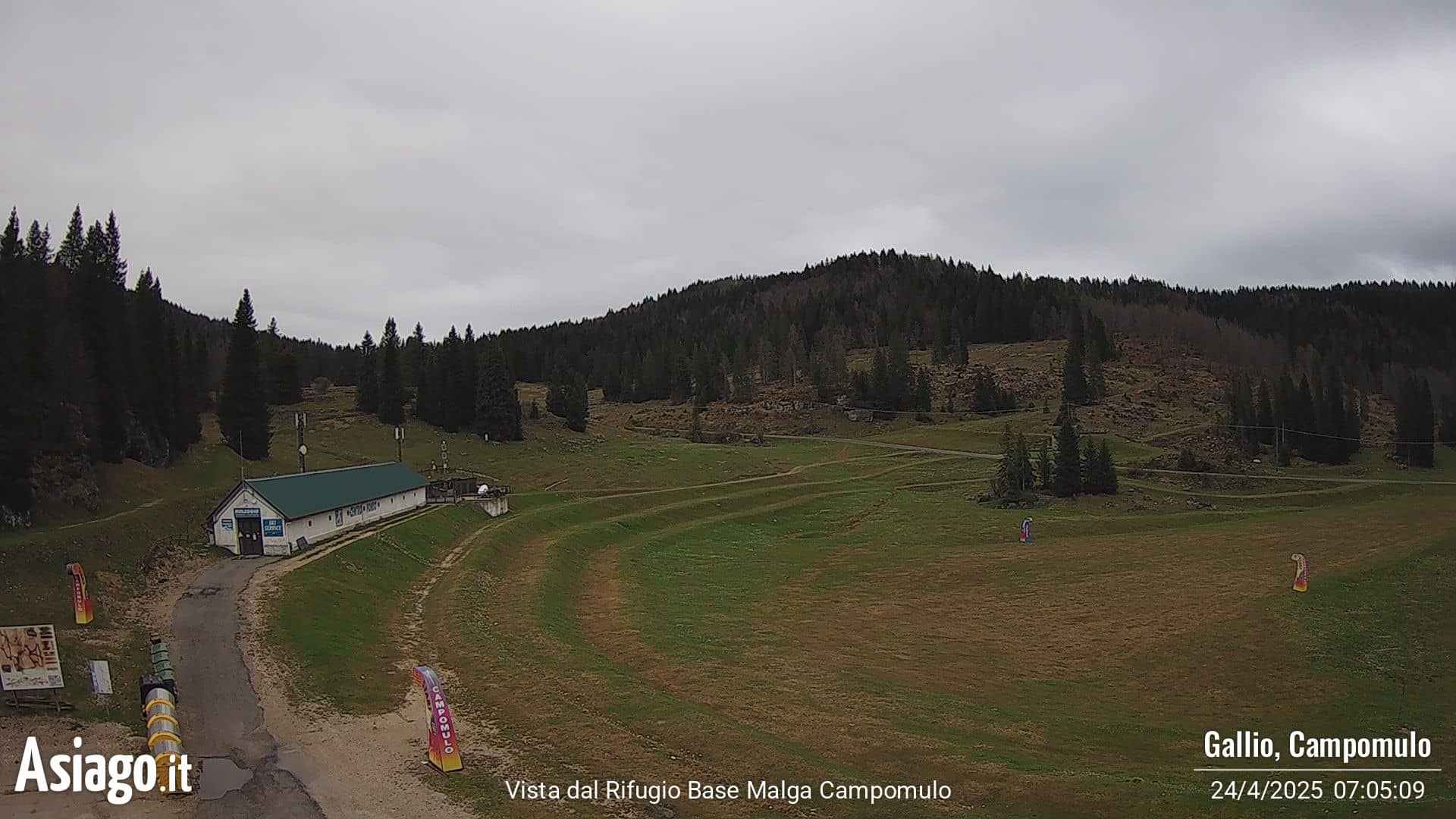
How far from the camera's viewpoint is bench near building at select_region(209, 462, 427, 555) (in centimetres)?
4322

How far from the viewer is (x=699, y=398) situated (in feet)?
511

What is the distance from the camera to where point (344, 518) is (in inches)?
1976

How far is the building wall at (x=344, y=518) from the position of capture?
144ft

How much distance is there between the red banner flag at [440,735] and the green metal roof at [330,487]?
92.6ft

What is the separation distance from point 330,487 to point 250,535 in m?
7.73

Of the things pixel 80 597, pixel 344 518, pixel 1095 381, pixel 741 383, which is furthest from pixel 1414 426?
pixel 80 597

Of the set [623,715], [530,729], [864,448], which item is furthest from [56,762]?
[864,448]

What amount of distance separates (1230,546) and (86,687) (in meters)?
61.8

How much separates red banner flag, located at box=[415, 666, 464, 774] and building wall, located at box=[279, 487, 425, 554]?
2825 centimetres

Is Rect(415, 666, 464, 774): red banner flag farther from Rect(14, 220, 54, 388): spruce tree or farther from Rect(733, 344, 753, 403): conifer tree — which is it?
Rect(733, 344, 753, 403): conifer tree

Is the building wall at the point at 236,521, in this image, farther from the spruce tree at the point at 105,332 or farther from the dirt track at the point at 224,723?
the spruce tree at the point at 105,332

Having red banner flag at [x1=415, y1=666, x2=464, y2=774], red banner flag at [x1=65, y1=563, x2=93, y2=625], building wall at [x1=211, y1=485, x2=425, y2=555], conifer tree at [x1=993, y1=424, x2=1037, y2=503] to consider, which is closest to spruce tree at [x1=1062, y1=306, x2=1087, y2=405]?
conifer tree at [x1=993, y1=424, x2=1037, y2=503]

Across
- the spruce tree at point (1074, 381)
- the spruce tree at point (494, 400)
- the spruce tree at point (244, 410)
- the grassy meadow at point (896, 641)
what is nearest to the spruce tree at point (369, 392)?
the spruce tree at point (494, 400)

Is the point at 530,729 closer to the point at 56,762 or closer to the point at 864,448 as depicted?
the point at 56,762
